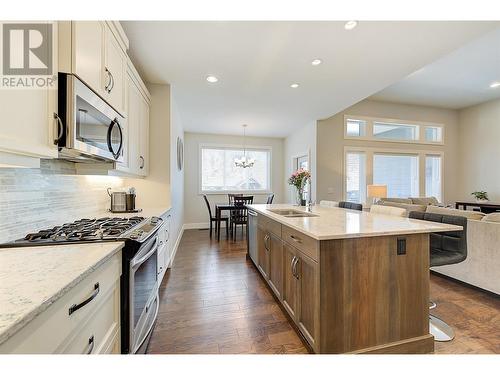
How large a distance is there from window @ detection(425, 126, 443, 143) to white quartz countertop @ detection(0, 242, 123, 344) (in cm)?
774

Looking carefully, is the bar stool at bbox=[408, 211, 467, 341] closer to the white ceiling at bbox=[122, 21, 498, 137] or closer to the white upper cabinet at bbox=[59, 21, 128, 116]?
the white ceiling at bbox=[122, 21, 498, 137]

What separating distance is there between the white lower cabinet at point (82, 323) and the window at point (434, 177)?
7575mm

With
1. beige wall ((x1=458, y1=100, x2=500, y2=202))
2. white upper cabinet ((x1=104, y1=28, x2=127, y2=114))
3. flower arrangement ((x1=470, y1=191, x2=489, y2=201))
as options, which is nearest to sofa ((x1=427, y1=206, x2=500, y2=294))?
white upper cabinet ((x1=104, y1=28, x2=127, y2=114))

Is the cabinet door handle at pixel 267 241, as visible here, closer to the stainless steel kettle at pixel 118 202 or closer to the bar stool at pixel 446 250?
the bar stool at pixel 446 250

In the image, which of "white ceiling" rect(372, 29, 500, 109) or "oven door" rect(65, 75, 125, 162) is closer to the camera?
"oven door" rect(65, 75, 125, 162)

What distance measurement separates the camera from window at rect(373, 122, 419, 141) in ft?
18.8

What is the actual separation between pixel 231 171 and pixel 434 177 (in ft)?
18.9

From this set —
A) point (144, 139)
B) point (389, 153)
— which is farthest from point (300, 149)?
point (144, 139)

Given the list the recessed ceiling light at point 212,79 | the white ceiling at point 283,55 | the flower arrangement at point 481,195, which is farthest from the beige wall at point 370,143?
the recessed ceiling light at point 212,79

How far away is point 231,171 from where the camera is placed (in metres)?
6.81

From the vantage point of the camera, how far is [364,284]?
1529mm
